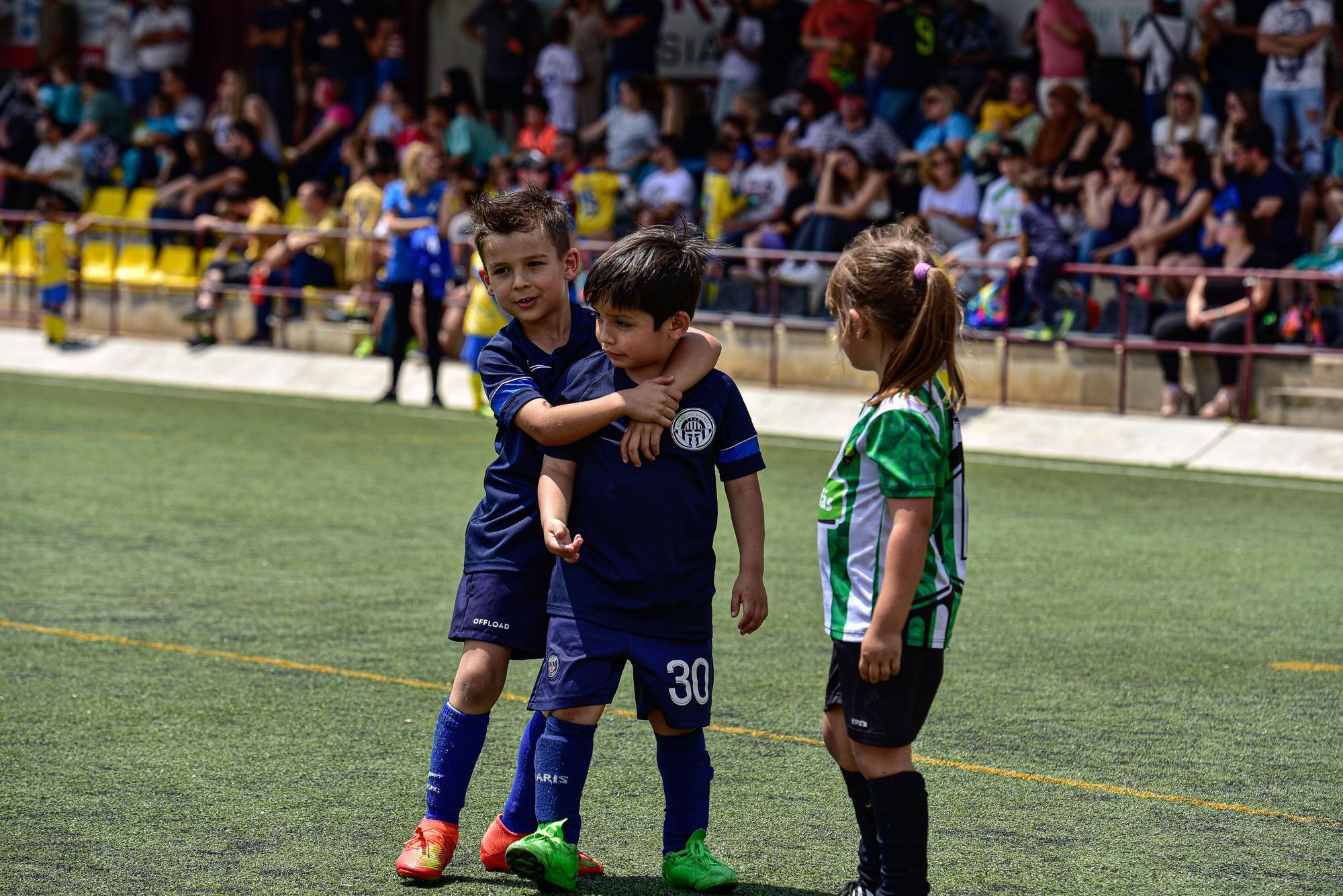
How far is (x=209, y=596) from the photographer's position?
764 cm

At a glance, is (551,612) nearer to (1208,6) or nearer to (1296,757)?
(1296,757)

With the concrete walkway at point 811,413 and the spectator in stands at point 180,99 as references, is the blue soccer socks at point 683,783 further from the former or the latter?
the spectator in stands at point 180,99

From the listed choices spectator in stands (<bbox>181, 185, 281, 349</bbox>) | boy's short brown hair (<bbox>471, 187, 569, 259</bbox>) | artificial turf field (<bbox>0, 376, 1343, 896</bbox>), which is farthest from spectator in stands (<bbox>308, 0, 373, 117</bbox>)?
boy's short brown hair (<bbox>471, 187, 569, 259</bbox>)

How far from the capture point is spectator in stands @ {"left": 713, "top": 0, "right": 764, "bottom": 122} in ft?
→ 60.5

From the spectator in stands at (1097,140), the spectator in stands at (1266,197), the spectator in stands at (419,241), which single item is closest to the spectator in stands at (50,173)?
the spectator in stands at (419,241)

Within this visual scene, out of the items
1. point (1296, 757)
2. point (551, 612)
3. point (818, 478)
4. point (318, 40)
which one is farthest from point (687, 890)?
point (318, 40)

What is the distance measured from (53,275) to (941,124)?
29.4ft

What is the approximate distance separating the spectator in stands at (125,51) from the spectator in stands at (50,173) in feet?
4.79

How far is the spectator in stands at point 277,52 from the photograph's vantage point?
74.3 ft

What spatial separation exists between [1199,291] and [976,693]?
7948mm

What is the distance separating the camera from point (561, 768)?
405 centimetres

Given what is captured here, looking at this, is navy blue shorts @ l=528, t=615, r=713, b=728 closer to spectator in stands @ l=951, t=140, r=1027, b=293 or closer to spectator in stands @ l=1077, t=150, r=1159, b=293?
spectator in stands @ l=1077, t=150, r=1159, b=293

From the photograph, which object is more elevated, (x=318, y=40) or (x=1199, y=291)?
(x=318, y=40)

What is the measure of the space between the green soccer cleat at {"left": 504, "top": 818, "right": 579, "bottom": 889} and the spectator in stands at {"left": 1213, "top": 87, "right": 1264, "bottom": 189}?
11.2 m
